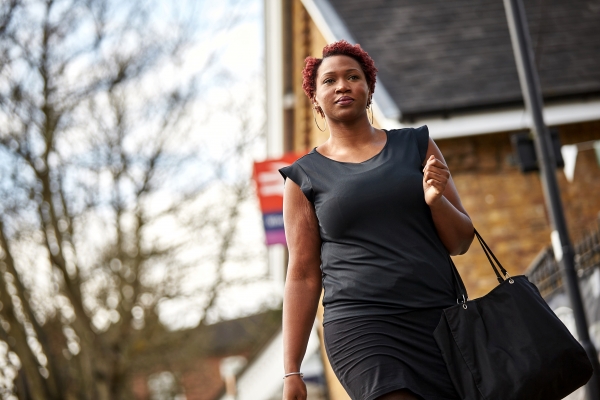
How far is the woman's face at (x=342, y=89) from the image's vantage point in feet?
9.17

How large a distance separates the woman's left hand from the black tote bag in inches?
13.5

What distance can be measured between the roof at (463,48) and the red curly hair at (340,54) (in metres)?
6.92

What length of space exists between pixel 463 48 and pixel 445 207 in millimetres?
8803

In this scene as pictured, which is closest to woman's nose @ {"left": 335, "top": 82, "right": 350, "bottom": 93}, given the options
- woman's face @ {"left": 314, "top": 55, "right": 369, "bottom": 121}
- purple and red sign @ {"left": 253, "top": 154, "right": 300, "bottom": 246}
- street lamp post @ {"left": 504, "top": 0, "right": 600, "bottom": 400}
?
woman's face @ {"left": 314, "top": 55, "right": 369, "bottom": 121}

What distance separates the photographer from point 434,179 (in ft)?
8.22

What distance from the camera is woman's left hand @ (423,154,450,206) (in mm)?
2502

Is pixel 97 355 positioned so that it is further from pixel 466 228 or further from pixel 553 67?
pixel 466 228

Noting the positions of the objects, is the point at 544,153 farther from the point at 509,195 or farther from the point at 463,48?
the point at 463,48

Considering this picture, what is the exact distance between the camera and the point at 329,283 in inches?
106

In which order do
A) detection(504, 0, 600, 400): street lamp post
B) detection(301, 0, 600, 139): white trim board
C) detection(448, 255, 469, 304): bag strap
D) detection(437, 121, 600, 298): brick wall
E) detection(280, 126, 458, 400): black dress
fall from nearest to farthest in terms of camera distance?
detection(280, 126, 458, 400): black dress → detection(448, 255, 469, 304): bag strap → detection(504, 0, 600, 400): street lamp post → detection(301, 0, 600, 139): white trim board → detection(437, 121, 600, 298): brick wall

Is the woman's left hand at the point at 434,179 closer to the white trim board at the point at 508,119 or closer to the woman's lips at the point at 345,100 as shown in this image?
the woman's lips at the point at 345,100

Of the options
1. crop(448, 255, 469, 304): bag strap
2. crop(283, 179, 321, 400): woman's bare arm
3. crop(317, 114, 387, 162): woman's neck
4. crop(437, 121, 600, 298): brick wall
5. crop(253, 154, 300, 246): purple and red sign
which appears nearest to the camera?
crop(448, 255, 469, 304): bag strap

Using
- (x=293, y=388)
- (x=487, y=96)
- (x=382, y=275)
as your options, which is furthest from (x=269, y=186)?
(x=382, y=275)

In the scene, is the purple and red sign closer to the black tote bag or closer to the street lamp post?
the street lamp post
